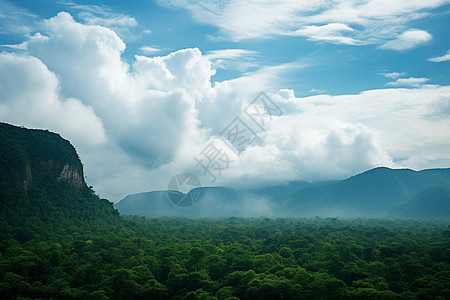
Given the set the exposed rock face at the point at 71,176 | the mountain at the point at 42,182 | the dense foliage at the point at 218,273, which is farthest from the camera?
the exposed rock face at the point at 71,176

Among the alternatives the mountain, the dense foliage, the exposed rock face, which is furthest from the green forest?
the exposed rock face

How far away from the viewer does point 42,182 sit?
300 feet

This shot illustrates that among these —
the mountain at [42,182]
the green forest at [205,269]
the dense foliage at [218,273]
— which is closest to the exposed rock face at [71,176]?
the mountain at [42,182]

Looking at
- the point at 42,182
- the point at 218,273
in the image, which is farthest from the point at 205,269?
the point at 42,182

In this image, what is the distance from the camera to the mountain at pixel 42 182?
78500mm

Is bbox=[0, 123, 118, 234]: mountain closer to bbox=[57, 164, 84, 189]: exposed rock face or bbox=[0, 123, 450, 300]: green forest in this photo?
bbox=[57, 164, 84, 189]: exposed rock face

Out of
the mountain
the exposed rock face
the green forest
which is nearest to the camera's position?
the green forest

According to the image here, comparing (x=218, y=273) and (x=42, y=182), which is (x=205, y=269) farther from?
(x=42, y=182)

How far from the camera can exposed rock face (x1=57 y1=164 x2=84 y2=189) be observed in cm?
9950

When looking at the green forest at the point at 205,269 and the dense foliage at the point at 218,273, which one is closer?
the dense foliage at the point at 218,273

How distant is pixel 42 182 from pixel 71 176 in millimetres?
11995

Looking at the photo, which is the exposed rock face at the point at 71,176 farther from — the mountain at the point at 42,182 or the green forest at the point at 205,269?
the green forest at the point at 205,269

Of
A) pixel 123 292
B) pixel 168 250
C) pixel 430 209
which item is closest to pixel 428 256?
pixel 168 250

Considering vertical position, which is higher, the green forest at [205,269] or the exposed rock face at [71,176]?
the exposed rock face at [71,176]
